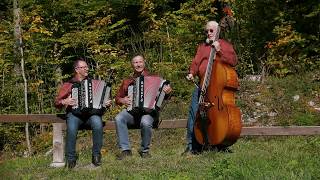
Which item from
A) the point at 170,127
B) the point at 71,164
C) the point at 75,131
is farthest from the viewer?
the point at 170,127

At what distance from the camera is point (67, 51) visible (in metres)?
17.5

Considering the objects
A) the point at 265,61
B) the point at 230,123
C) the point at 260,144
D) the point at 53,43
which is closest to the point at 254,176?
the point at 230,123

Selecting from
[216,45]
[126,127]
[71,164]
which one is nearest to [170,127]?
[126,127]

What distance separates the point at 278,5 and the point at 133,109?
27.3ft

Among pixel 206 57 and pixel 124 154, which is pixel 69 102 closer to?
pixel 124 154

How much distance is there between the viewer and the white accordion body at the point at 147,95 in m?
8.00

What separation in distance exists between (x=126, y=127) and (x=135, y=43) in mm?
8825

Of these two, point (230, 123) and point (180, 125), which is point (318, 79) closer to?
point (180, 125)

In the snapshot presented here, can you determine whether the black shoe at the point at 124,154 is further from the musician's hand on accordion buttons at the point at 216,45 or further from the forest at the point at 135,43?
the forest at the point at 135,43

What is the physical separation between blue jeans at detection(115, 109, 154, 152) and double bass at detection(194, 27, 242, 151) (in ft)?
3.00

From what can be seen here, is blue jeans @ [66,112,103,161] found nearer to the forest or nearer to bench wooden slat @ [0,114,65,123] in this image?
bench wooden slat @ [0,114,65,123]

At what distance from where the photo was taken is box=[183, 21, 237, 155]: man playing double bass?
23.8 ft

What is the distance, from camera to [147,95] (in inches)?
315

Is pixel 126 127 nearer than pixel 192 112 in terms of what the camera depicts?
No
